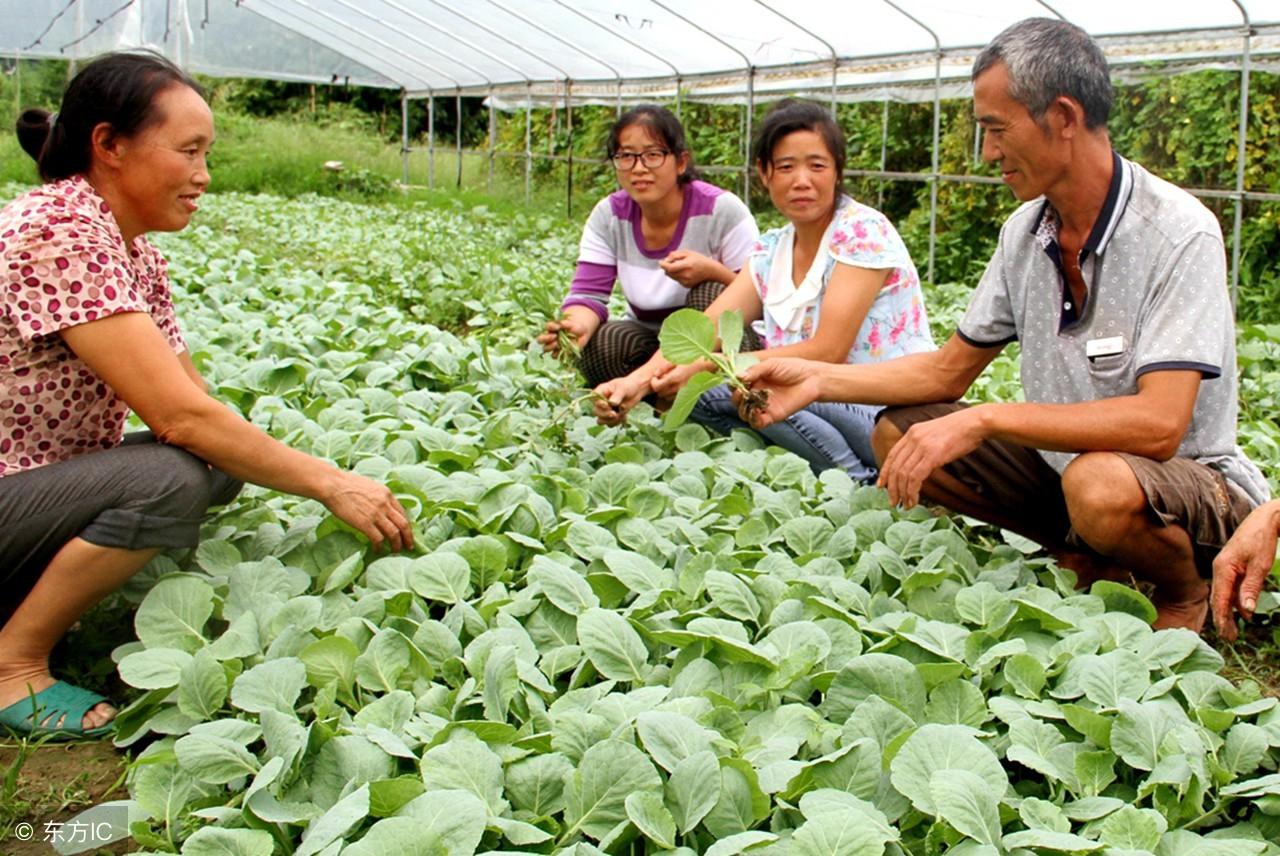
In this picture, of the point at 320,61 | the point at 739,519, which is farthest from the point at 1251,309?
the point at 320,61

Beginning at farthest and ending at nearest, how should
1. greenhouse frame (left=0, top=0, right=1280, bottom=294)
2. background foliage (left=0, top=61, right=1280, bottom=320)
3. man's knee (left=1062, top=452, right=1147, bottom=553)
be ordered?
background foliage (left=0, top=61, right=1280, bottom=320)
greenhouse frame (left=0, top=0, right=1280, bottom=294)
man's knee (left=1062, top=452, right=1147, bottom=553)

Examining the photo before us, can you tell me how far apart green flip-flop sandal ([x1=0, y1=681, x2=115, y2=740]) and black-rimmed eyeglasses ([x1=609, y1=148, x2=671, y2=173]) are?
210 cm

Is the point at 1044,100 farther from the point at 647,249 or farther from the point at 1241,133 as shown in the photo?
the point at 1241,133

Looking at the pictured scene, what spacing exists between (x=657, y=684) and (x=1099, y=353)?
1.04 metres

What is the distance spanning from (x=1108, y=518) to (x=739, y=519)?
738 millimetres

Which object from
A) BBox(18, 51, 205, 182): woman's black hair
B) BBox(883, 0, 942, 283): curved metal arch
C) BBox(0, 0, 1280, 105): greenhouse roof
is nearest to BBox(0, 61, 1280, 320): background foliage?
BBox(0, 0, 1280, 105): greenhouse roof

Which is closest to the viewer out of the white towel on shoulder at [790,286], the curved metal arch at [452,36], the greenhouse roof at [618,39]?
the white towel on shoulder at [790,286]

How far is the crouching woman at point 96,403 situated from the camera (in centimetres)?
202

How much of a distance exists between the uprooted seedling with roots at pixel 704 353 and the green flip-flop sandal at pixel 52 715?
1.25 meters

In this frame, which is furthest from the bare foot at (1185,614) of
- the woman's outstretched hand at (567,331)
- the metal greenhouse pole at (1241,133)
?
the metal greenhouse pole at (1241,133)

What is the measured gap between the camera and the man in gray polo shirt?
2205mm

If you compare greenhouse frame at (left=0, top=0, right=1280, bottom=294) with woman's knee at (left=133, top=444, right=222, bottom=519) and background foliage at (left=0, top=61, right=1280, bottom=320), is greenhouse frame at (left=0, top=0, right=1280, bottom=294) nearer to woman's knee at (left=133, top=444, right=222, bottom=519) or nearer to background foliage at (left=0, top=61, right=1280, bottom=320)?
background foliage at (left=0, top=61, right=1280, bottom=320)

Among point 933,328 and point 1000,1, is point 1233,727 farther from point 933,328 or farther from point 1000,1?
point 1000,1

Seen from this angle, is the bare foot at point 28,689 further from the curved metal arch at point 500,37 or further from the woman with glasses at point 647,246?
the curved metal arch at point 500,37
